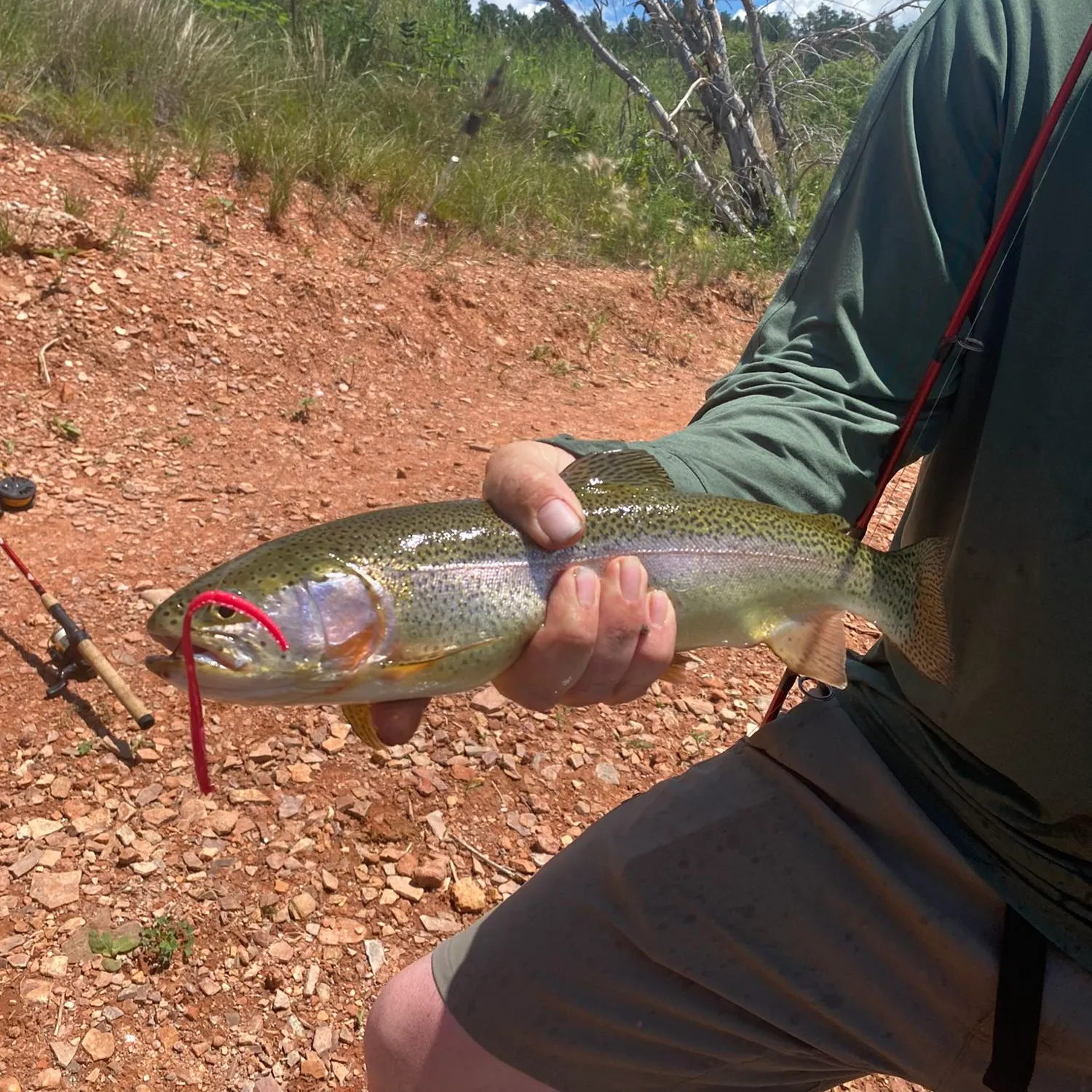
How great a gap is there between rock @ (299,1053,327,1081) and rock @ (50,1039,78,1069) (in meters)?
0.65

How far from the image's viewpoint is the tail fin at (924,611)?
2043mm

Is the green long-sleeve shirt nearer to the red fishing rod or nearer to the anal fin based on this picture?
the red fishing rod

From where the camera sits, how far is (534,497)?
1.95 metres

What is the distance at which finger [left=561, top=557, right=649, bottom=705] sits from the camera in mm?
1905

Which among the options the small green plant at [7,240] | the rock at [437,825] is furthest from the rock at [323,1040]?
the small green plant at [7,240]

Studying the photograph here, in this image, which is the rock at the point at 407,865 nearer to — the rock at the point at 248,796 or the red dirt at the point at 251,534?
the red dirt at the point at 251,534

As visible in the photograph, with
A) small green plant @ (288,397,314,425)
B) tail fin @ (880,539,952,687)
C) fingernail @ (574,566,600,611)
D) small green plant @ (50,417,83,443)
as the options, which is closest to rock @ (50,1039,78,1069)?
fingernail @ (574,566,600,611)

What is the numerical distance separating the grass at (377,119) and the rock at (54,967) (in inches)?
232

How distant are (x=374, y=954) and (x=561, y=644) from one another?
5.82ft

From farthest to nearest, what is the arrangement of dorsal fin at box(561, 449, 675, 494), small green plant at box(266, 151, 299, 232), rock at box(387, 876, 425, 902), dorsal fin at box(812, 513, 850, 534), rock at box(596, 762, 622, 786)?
small green plant at box(266, 151, 299, 232), rock at box(596, 762, 622, 786), rock at box(387, 876, 425, 902), dorsal fin at box(812, 513, 850, 534), dorsal fin at box(561, 449, 675, 494)

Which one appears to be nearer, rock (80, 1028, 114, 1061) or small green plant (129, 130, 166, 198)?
rock (80, 1028, 114, 1061)

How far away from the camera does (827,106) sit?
12750 millimetres

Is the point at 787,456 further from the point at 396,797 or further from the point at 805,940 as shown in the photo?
the point at 396,797

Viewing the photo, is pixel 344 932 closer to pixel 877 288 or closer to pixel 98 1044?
pixel 98 1044
